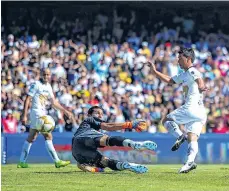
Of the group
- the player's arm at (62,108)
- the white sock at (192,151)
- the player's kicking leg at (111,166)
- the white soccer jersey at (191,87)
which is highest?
the white soccer jersey at (191,87)

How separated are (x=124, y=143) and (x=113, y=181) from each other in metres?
0.90

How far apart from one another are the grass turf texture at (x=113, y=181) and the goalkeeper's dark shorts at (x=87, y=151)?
0.94 feet

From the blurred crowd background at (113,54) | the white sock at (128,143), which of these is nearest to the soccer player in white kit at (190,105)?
the white sock at (128,143)

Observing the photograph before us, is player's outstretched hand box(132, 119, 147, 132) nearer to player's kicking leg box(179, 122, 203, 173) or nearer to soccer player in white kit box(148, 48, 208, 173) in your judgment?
soccer player in white kit box(148, 48, 208, 173)

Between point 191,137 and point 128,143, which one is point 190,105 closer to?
point 191,137

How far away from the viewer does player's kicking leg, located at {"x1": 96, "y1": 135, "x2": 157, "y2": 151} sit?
15.3 meters

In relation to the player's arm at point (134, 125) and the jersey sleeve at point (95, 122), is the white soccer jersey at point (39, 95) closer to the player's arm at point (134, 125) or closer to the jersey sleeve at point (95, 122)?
the jersey sleeve at point (95, 122)

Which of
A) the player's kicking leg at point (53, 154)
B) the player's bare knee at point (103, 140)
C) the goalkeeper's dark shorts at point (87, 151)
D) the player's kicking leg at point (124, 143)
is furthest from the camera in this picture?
the player's kicking leg at point (53, 154)

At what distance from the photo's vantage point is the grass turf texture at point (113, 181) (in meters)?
13.9

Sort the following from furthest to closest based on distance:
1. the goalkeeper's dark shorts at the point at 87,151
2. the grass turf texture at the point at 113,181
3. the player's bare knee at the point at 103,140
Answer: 1. the goalkeeper's dark shorts at the point at 87,151
2. the player's bare knee at the point at 103,140
3. the grass turf texture at the point at 113,181

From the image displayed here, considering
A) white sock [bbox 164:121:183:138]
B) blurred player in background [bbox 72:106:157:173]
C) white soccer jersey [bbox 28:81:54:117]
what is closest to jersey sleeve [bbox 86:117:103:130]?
blurred player in background [bbox 72:106:157:173]

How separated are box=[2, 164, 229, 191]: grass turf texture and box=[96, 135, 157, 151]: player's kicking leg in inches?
21.5

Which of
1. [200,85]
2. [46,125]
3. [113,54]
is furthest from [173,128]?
[113,54]

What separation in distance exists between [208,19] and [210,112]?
7.68 metres
